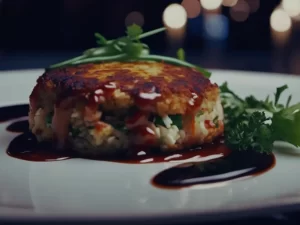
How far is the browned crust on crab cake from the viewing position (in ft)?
8.11

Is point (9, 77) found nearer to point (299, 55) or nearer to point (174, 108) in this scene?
point (174, 108)

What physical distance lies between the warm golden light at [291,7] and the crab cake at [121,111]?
862 cm

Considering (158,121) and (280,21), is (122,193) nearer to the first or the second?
(158,121)

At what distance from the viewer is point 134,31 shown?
316cm

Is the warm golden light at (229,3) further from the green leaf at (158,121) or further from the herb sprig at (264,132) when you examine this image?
the green leaf at (158,121)

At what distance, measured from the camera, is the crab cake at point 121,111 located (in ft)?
8.13

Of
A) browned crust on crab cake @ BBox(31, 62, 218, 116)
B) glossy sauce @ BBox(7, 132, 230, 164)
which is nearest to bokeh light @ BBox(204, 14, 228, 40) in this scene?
browned crust on crab cake @ BBox(31, 62, 218, 116)

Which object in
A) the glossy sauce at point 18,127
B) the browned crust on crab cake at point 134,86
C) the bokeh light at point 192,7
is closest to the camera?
the browned crust on crab cake at point 134,86

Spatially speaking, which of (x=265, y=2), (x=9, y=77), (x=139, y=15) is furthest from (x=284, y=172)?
(x=265, y=2)

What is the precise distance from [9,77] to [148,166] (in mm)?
2121

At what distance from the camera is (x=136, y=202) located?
76.2 inches

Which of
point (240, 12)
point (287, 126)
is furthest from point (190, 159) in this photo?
point (240, 12)

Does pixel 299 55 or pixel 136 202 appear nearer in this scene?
pixel 136 202

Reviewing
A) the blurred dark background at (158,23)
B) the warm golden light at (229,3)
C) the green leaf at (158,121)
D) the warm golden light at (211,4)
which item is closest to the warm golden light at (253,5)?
the blurred dark background at (158,23)
